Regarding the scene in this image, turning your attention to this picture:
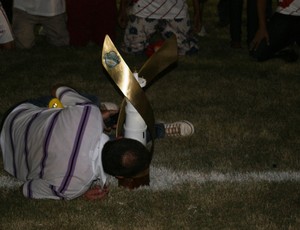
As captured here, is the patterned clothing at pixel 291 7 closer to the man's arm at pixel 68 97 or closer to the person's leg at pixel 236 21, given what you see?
the person's leg at pixel 236 21

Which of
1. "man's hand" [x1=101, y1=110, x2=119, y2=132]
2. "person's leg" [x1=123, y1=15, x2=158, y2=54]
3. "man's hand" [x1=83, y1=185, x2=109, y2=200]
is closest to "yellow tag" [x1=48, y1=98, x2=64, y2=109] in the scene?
"man's hand" [x1=101, y1=110, x2=119, y2=132]

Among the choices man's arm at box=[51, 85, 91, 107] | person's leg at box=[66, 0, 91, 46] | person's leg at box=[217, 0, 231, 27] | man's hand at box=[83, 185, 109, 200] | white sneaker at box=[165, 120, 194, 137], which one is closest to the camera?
man's hand at box=[83, 185, 109, 200]

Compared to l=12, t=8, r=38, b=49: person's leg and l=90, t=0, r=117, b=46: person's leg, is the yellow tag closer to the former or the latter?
l=12, t=8, r=38, b=49: person's leg

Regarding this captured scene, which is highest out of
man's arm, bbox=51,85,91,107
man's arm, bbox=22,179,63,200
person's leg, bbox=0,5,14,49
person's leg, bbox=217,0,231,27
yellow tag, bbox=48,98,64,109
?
man's arm, bbox=51,85,91,107

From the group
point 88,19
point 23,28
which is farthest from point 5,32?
point 88,19

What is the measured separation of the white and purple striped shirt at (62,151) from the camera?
3562mm

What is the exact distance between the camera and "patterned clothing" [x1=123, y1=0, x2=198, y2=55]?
6.81m

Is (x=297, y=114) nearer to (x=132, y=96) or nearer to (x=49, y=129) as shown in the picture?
(x=132, y=96)

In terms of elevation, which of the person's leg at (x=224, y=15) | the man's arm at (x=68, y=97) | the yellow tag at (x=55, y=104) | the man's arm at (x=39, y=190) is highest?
the man's arm at (x=68, y=97)

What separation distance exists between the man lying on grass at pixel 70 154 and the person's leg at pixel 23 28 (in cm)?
344

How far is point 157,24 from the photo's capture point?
6961 mm

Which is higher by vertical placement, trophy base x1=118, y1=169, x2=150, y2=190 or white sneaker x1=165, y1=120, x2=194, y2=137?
trophy base x1=118, y1=169, x2=150, y2=190

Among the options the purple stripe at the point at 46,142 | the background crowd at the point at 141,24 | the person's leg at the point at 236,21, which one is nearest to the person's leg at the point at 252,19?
the background crowd at the point at 141,24

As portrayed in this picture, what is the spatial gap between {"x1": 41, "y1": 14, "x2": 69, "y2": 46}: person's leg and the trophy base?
3.76m
